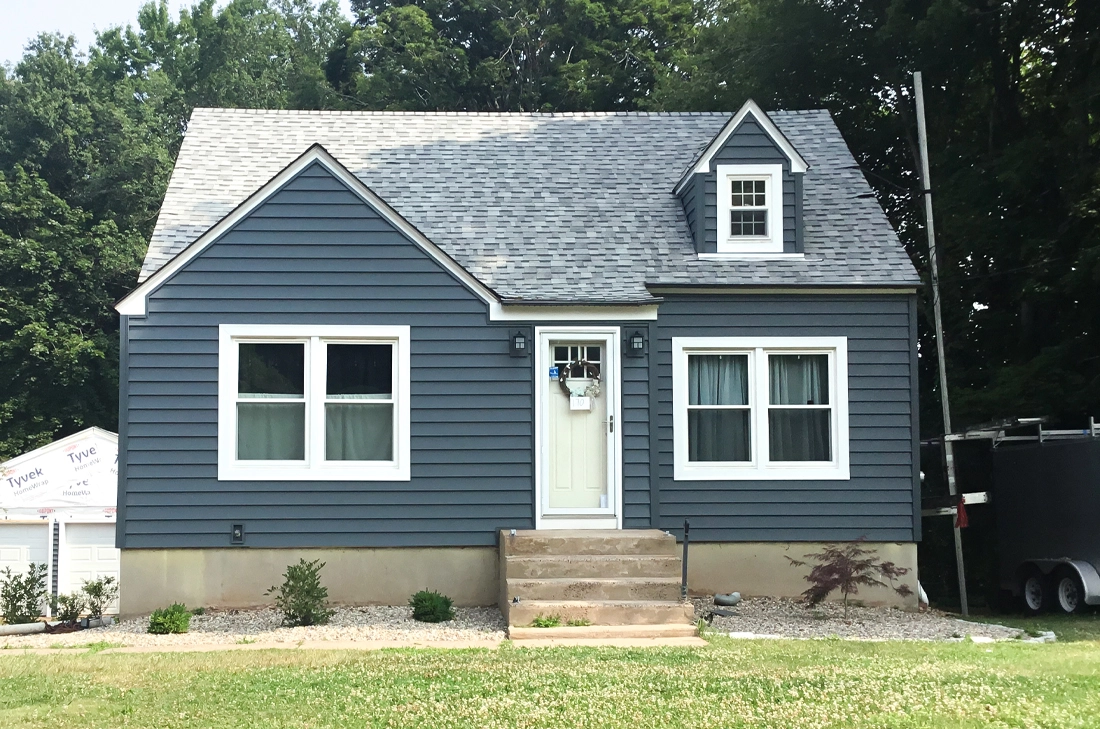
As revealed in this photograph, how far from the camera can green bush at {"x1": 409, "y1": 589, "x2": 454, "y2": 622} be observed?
11.3 m

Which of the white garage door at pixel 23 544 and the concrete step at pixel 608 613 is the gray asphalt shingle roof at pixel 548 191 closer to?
the concrete step at pixel 608 613

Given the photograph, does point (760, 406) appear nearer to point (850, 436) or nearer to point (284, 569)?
point (850, 436)

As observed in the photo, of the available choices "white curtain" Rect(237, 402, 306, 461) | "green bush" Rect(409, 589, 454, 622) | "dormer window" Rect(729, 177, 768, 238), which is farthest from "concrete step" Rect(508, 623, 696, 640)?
"dormer window" Rect(729, 177, 768, 238)

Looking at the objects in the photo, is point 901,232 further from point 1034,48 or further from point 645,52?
point 645,52

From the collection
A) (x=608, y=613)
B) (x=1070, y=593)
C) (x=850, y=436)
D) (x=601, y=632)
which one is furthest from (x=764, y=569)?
(x=1070, y=593)

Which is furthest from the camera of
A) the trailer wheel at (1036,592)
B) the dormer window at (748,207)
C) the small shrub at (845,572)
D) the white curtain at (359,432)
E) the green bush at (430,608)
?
the trailer wheel at (1036,592)

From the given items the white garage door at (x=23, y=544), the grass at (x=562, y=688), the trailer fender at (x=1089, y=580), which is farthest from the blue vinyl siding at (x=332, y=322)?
the white garage door at (x=23, y=544)

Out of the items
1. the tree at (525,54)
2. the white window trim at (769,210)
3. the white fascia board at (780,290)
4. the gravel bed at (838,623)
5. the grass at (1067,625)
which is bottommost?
the grass at (1067,625)

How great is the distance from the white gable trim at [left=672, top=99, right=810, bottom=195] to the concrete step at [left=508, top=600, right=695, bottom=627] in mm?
5817

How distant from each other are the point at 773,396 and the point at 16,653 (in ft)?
28.1

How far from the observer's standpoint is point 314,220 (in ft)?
41.2

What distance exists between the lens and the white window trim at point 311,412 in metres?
12.3

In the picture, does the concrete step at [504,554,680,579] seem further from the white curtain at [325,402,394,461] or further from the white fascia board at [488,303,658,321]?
the white fascia board at [488,303,658,321]

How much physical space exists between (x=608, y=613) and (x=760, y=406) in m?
3.66
